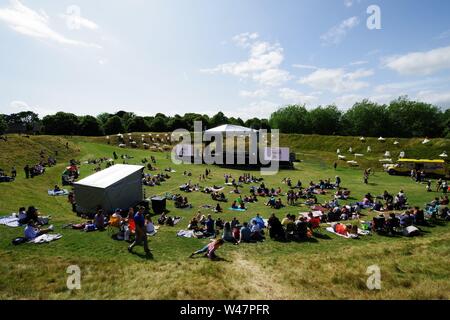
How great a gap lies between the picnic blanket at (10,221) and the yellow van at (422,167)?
45.5m

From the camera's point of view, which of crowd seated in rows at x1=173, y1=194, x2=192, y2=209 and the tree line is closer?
crowd seated in rows at x1=173, y1=194, x2=192, y2=209

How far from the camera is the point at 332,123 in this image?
10131 centimetres

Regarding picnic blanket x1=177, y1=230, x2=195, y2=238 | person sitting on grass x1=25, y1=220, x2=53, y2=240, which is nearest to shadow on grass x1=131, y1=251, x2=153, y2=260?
picnic blanket x1=177, y1=230, x2=195, y2=238

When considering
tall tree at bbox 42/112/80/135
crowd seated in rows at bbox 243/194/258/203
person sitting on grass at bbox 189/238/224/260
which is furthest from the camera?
tall tree at bbox 42/112/80/135

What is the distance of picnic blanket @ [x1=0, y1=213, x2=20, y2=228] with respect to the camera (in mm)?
16156

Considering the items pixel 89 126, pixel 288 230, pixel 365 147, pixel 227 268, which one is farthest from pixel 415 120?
pixel 89 126

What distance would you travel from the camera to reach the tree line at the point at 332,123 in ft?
281

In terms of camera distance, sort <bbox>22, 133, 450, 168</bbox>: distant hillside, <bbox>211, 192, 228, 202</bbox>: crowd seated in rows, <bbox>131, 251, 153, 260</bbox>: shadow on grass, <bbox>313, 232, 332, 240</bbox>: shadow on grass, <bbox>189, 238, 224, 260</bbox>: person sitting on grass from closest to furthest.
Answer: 1. <bbox>131, 251, 153, 260</bbox>: shadow on grass
2. <bbox>189, 238, 224, 260</bbox>: person sitting on grass
3. <bbox>313, 232, 332, 240</bbox>: shadow on grass
4. <bbox>211, 192, 228, 202</bbox>: crowd seated in rows
5. <bbox>22, 133, 450, 168</bbox>: distant hillside

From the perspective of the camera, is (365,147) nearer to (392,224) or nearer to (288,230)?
(392,224)

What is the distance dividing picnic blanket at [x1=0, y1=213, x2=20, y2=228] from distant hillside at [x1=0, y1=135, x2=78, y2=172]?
21694mm

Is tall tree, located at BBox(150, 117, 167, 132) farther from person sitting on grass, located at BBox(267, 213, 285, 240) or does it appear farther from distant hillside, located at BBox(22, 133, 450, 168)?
person sitting on grass, located at BBox(267, 213, 285, 240)

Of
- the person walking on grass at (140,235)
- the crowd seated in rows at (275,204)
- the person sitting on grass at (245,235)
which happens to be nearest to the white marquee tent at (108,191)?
the person walking on grass at (140,235)
